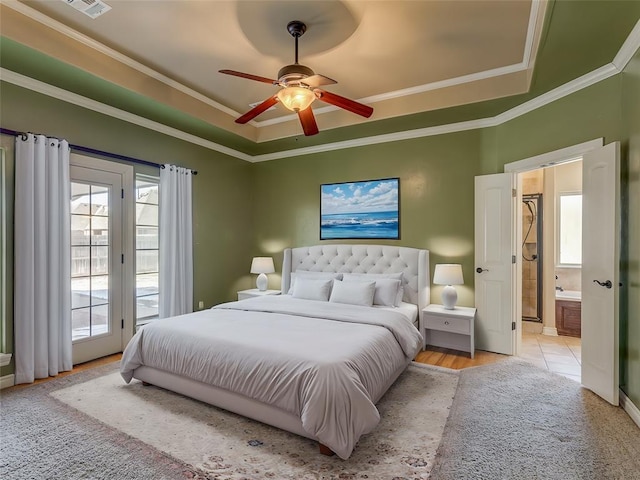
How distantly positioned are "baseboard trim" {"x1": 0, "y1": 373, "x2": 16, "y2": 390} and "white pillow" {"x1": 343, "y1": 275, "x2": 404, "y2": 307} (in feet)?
11.8

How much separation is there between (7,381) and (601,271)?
5.17 m

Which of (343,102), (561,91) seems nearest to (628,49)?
(561,91)

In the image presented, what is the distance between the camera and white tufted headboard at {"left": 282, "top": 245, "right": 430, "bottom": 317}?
4.28 metres

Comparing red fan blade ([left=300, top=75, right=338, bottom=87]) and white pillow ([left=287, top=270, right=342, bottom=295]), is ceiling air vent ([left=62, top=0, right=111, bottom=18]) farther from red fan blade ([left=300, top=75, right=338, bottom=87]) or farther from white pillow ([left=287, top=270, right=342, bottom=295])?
white pillow ([left=287, top=270, right=342, bottom=295])

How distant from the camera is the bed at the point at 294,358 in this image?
2010 millimetres

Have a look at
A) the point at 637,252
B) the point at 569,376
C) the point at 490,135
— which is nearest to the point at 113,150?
the point at 490,135

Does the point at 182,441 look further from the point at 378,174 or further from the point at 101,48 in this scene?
the point at 378,174

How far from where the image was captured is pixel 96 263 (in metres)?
3.71

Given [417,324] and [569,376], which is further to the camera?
[417,324]

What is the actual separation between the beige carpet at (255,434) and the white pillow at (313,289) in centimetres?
146

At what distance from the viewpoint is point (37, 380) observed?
122 inches

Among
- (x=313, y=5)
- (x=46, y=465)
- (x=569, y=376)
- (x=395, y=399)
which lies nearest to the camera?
(x=46, y=465)

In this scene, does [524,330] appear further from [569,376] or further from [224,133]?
[224,133]

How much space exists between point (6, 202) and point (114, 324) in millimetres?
1635
